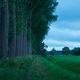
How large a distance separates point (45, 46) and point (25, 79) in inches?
3693

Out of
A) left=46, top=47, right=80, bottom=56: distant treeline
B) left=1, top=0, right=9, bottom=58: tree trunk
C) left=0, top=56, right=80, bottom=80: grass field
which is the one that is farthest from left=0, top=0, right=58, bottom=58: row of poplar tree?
left=46, top=47, right=80, bottom=56: distant treeline

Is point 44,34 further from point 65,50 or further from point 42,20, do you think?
point 65,50

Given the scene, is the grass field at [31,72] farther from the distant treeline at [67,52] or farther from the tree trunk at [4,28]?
the distant treeline at [67,52]

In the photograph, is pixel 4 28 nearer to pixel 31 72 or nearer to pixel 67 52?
pixel 31 72

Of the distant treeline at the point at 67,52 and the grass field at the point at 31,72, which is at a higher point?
the distant treeline at the point at 67,52

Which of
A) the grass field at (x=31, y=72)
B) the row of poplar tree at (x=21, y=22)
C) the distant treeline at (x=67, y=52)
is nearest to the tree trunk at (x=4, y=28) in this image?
the row of poplar tree at (x=21, y=22)

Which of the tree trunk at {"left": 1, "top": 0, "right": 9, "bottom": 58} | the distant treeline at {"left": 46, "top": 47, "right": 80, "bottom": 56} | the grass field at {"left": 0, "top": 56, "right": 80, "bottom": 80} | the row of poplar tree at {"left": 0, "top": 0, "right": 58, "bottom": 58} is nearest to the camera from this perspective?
the grass field at {"left": 0, "top": 56, "right": 80, "bottom": 80}

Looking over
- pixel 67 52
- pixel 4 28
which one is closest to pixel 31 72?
pixel 4 28

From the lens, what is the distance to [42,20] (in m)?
64.2

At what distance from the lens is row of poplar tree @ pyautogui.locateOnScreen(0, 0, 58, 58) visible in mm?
29156

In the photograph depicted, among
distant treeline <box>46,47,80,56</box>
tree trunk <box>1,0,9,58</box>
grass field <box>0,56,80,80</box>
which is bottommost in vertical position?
grass field <box>0,56,80,80</box>

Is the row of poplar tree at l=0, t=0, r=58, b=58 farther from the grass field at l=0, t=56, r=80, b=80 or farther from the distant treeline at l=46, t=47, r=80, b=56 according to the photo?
the distant treeline at l=46, t=47, r=80, b=56

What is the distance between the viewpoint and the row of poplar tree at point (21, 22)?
29156mm

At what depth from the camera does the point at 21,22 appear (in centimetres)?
4434
